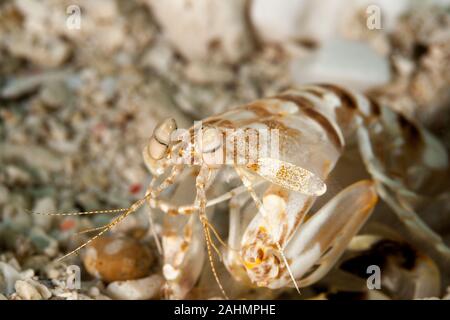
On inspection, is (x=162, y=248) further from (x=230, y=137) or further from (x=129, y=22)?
(x=129, y=22)

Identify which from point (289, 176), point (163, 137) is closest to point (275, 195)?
point (289, 176)

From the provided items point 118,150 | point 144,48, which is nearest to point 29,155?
point 118,150

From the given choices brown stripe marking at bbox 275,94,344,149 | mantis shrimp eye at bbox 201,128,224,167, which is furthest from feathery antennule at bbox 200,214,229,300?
brown stripe marking at bbox 275,94,344,149

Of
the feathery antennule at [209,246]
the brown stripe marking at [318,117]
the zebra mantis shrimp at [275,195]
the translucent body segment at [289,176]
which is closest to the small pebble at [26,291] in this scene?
the zebra mantis shrimp at [275,195]

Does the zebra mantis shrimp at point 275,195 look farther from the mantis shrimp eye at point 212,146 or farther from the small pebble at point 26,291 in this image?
the small pebble at point 26,291

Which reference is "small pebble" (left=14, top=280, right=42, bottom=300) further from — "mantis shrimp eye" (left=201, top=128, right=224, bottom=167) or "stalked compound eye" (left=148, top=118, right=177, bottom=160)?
"mantis shrimp eye" (left=201, top=128, right=224, bottom=167)

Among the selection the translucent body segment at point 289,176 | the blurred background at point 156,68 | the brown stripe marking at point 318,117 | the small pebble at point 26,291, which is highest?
the blurred background at point 156,68

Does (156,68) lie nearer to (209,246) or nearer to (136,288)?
(136,288)

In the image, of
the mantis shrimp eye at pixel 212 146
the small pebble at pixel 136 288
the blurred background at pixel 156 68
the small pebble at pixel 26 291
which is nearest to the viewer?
the mantis shrimp eye at pixel 212 146
